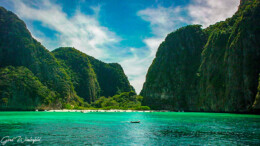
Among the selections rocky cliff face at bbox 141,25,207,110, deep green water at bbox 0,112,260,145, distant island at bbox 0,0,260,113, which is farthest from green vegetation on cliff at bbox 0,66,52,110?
deep green water at bbox 0,112,260,145

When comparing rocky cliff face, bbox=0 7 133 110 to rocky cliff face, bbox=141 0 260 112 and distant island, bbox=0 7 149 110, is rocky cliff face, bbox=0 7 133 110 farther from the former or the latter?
rocky cliff face, bbox=141 0 260 112

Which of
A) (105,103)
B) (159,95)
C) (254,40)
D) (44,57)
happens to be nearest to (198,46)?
(159,95)

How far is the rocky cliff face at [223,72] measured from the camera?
87.3 m

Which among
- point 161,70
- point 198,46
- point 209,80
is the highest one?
point 198,46

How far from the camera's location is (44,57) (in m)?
174

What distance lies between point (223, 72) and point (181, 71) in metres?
52.3

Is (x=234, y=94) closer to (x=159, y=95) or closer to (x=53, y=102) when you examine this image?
(x=159, y=95)

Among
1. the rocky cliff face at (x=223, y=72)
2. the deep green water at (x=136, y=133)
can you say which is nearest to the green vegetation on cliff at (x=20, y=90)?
the rocky cliff face at (x=223, y=72)

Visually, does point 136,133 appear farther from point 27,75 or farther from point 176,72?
point 176,72

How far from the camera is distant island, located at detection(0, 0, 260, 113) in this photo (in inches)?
3558

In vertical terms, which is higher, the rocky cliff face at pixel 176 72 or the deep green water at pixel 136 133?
the rocky cliff face at pixel 176 72

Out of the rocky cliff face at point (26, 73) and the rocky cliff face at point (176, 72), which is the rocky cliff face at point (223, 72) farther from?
the rocky cliff face at point (26, 73)

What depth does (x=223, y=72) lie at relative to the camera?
347 ft

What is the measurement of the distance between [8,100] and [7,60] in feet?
133
